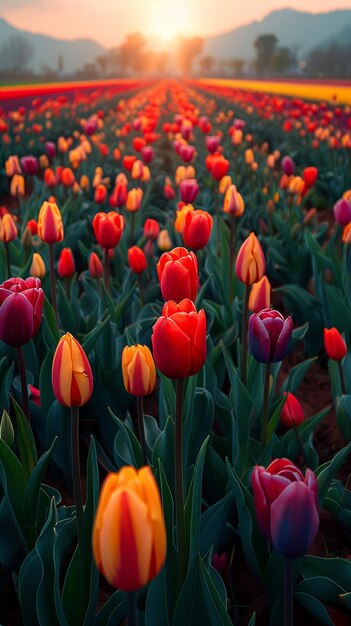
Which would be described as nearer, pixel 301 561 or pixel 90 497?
pixel 90 497

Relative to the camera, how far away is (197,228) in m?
2.28

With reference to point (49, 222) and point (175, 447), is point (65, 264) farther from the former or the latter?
point (175, 447)

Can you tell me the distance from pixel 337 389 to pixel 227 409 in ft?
1.66

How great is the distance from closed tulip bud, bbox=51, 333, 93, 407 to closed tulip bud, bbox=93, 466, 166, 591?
0.53 metres

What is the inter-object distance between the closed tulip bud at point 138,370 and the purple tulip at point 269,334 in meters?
0.26

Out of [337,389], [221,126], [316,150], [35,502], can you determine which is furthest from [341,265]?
[221,126]

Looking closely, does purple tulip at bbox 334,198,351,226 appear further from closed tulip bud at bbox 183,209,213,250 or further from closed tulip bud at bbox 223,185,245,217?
closed tulip bud at bbox 183,209,213,250

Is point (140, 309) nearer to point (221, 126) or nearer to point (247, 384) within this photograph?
point (247, 384)

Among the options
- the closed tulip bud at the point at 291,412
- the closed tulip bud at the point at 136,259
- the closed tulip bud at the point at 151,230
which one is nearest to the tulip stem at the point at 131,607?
the closed tulip bud at the point at 291,412

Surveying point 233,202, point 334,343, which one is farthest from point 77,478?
point 233,202

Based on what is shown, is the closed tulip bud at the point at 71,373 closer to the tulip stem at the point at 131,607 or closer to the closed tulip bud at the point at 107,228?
the tulip stem at the point at 131,607

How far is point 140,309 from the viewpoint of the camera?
3.15m

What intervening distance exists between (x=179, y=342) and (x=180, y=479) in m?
0.31

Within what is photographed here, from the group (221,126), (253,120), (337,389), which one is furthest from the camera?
(253,120)
